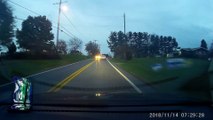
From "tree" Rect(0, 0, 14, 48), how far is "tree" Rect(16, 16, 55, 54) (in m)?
2.13

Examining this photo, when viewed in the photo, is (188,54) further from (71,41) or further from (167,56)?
(71,41)

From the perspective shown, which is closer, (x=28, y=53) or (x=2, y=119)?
(x=2, y=119)

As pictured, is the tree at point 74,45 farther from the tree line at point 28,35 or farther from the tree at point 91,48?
the tree line at point 28,35

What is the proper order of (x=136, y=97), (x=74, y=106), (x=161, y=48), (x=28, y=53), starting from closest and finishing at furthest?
1. (x=74, y=106)
2. (x=136, y=97)
3. (x=161, y=48)
4. (x=28, y=53)

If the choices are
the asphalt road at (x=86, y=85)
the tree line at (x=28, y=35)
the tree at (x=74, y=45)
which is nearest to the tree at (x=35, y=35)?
Result: the tree line at (x=28, y=35)

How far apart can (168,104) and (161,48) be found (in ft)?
106

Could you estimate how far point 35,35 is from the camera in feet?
214

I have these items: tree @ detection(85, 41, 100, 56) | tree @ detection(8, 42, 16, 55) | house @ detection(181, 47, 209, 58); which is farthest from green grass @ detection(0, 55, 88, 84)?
tree @ detection(85, 41, 100, 56)

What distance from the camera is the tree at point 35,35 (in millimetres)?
62812

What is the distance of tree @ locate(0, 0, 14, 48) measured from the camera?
2325 inches

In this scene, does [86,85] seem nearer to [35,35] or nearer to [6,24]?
[6,24]

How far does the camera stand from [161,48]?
38.2 metres

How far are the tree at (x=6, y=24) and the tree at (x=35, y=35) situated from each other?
2.13 metres

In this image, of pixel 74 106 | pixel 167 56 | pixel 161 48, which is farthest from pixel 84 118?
pixel 167 56
